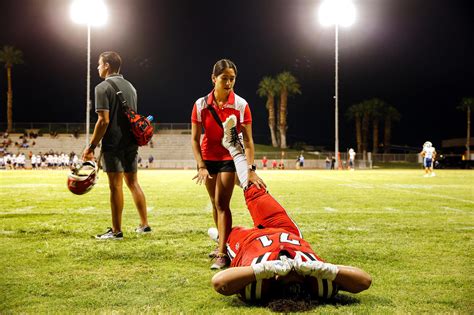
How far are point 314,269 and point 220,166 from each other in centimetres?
203

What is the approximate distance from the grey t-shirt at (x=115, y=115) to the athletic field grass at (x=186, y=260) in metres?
1.15

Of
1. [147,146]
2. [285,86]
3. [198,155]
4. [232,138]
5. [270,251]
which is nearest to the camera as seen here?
[270,251]

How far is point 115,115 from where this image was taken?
612cm

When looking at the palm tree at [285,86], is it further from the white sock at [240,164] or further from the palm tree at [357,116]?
the white sock at [240,164]

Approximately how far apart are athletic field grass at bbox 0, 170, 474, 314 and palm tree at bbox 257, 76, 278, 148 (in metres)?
63.8

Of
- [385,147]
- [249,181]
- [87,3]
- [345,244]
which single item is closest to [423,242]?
[345,244]

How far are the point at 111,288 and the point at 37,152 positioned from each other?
53681mm

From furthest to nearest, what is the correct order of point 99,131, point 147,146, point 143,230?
point 147,146 < point 143,230 < point 99,131

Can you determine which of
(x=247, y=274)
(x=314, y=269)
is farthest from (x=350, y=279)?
(x=247, y=274)

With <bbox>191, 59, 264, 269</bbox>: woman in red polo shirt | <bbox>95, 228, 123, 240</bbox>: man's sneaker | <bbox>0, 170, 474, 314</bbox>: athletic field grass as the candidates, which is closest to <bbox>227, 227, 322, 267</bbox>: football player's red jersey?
<bbox>0, 170, 474, 314</bbox>: athletic field grass

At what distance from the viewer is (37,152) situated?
175 ft

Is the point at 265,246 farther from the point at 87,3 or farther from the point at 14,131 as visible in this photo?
the point at 14,131

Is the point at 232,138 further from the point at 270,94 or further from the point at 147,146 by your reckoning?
the point at 270,94

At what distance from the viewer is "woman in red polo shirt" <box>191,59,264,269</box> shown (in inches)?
180
